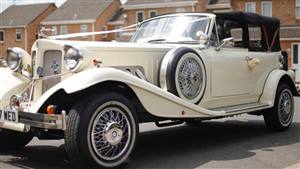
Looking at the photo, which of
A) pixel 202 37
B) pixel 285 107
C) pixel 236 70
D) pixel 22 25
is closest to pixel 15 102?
pixel 202 37

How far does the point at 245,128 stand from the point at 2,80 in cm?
465

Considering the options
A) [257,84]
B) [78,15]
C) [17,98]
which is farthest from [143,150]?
[78,15]

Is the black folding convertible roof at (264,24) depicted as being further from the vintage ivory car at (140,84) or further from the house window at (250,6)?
the house window at (250,6)

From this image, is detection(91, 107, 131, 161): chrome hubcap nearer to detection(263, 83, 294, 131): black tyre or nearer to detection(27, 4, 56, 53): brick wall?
detection(263, 83, 294, 131): black tyre

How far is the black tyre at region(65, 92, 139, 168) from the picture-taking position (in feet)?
17.0

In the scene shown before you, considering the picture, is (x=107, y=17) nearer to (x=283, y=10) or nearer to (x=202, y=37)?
(x=283, y=10)

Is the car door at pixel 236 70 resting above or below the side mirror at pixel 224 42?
below

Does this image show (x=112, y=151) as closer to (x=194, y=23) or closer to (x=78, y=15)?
(x=194, y=23)

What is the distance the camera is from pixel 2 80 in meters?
6.58

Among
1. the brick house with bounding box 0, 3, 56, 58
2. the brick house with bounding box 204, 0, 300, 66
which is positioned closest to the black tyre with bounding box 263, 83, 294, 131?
the brick house with bounding box 204, 0, 300, 66

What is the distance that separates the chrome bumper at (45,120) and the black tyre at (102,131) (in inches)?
3.0

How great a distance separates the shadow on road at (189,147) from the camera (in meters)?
6.08

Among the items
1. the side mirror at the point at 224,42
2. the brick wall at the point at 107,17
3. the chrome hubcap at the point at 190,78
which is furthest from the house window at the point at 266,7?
the chrome hubcap at the point at 190,78

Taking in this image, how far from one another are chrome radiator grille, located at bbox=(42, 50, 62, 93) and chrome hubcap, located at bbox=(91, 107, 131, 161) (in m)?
0.97
